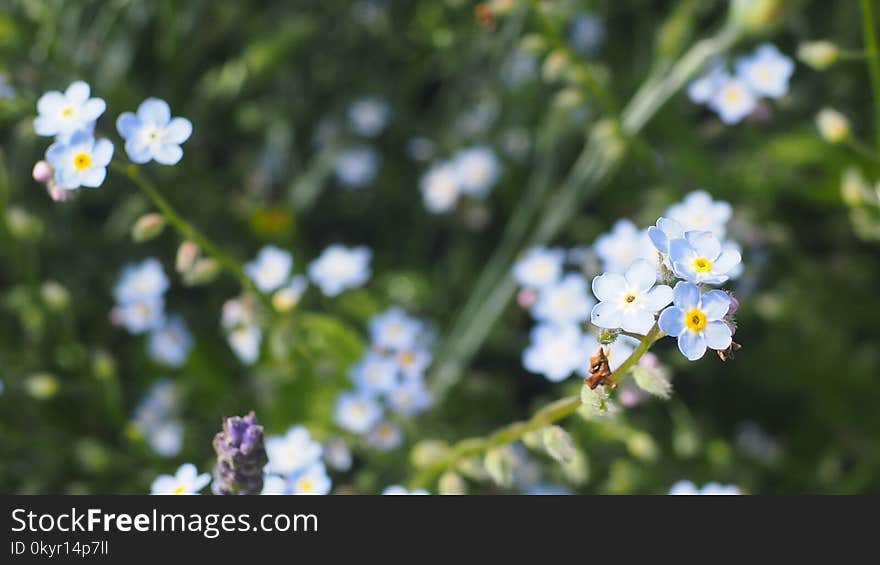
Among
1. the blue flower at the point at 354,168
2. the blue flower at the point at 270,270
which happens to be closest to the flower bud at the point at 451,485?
the blue flower at the point at 270,270

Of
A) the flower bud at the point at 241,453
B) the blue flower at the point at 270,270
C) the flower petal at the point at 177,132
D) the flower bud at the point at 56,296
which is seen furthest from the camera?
the blue flower at the point at 270,270

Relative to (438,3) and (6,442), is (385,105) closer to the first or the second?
(438,3)

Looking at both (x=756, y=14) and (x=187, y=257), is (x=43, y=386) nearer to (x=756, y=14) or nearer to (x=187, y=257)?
(x=187, y=257)

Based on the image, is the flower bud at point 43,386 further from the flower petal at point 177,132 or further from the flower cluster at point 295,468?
the flower petal at point 177,132

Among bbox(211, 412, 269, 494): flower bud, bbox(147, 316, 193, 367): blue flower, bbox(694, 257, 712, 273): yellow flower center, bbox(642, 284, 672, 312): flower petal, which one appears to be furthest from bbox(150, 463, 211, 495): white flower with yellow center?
bbox(147, 316, 193, 367): blue flower

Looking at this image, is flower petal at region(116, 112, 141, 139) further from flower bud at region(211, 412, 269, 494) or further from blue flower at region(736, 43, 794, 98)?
blue flower at region(736, 43, 794, 98)
